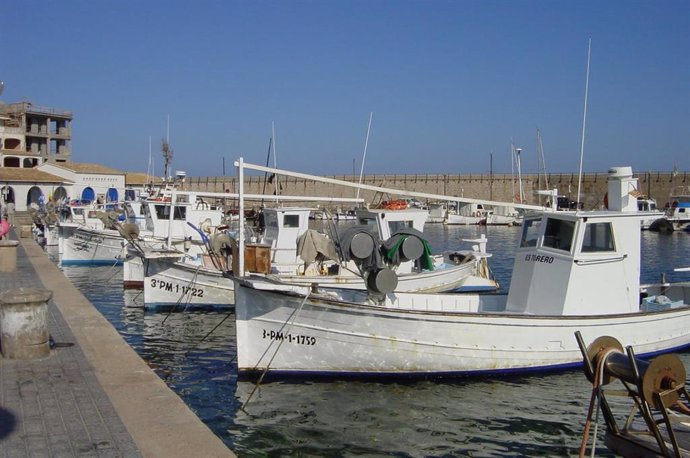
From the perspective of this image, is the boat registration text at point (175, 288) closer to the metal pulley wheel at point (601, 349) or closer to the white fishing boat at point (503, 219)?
the metal pulley wheel at point (601, 349)

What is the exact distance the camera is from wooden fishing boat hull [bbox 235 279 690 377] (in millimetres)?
12016

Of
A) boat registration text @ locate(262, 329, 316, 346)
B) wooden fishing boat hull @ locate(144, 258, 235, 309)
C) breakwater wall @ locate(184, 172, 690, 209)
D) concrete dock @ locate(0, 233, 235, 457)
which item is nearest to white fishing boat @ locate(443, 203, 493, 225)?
breakwater wall @ locate(184, 172, 690, 209)

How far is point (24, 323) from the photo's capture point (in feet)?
31.1

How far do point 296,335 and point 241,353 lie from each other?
1.07 meters

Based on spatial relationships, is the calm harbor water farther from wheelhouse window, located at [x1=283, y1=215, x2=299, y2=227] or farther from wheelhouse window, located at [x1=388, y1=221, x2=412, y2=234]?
wheelhouse window, located at [x1=283, y1=215, x2=299, y2=227]

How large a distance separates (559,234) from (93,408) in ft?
29.7

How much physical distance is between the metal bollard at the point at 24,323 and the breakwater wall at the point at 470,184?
247ft

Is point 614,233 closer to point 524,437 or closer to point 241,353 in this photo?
point 524,437

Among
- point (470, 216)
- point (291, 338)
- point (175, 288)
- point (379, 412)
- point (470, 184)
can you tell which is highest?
point (470, 184)

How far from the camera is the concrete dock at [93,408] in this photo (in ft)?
21.2

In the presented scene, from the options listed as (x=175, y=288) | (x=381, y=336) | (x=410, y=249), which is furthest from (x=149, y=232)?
(x=381, y=336)

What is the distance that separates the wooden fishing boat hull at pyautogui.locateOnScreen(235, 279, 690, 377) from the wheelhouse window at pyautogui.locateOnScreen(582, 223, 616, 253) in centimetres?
128

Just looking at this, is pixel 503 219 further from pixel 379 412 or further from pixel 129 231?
pixel 379 412

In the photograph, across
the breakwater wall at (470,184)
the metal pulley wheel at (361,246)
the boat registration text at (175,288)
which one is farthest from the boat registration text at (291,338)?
the breakwater wall at (470,184)
